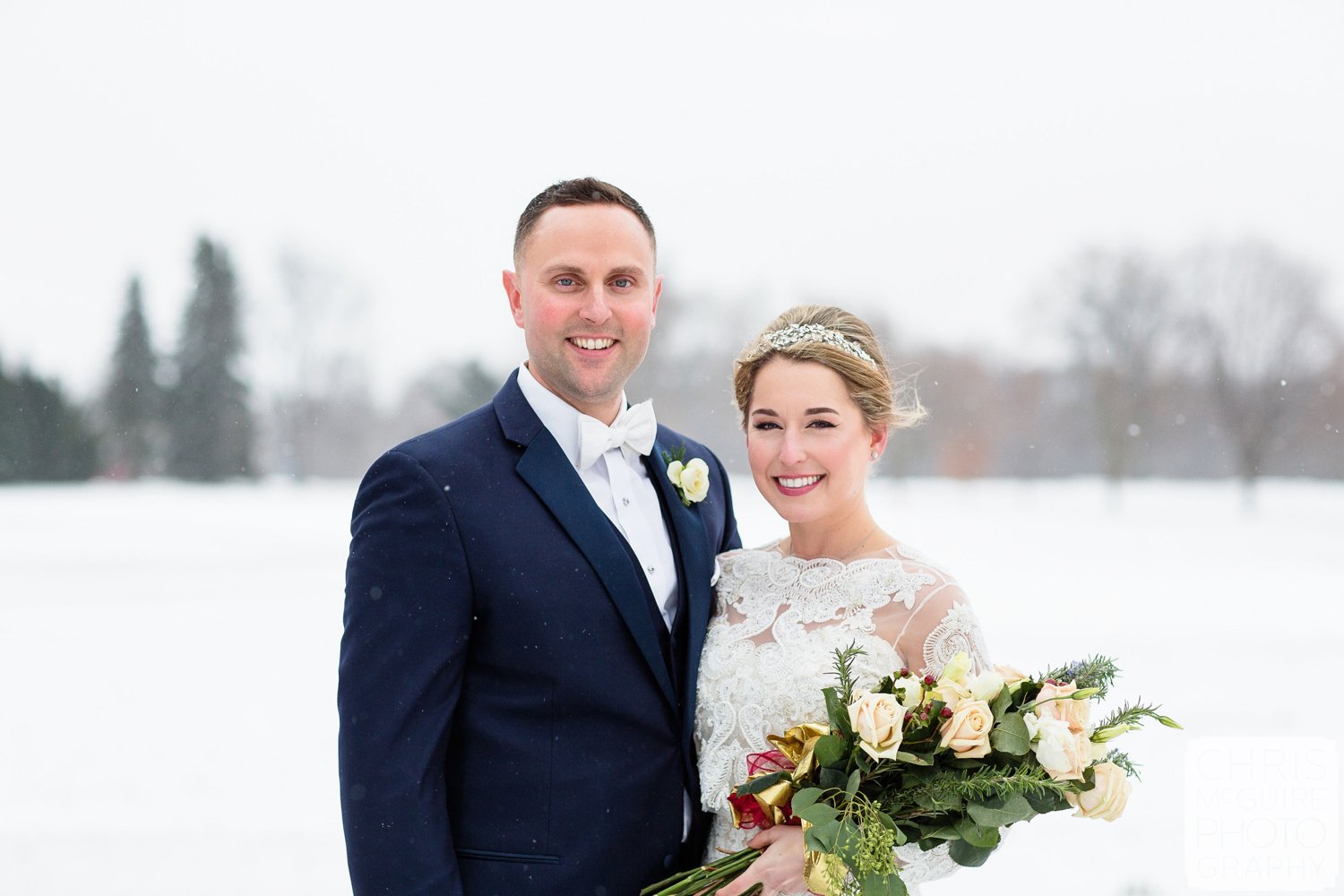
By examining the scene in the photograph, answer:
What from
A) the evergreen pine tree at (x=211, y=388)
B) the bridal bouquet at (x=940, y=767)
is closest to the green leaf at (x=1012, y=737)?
the bridal bouquet at (x=940, y=767)

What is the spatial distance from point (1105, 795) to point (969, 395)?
14617 millimetres

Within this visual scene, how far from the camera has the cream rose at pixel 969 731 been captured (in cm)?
185

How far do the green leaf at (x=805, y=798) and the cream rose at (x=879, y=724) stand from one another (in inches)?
5.1

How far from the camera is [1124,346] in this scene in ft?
52.6

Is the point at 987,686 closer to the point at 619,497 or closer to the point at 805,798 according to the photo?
the point at 805,798

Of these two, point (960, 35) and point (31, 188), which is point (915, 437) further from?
point (31, 188)

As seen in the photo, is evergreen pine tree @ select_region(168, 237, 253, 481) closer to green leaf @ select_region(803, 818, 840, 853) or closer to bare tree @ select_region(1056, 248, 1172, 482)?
bare tree @ select_region(1056, 248, 1172, 482)

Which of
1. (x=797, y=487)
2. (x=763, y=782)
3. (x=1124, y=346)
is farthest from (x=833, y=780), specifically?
(x=1124, y=346)

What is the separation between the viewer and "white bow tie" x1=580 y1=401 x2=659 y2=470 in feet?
7.61

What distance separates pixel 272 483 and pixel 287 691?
5.71 meters

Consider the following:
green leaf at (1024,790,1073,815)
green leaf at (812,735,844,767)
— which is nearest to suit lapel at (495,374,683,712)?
green leaf at (812,735,844,767)

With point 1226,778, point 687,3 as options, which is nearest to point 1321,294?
point 1226,778

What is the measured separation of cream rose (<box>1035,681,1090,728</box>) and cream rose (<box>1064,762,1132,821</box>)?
0.40ft

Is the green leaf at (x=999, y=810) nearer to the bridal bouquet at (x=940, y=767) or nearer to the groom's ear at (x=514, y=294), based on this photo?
the bridal bouquet at (x=940, y=767)
